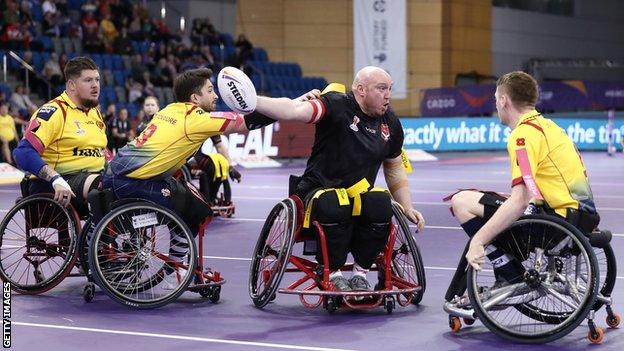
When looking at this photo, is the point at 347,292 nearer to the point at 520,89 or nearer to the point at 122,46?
the point at 520,89

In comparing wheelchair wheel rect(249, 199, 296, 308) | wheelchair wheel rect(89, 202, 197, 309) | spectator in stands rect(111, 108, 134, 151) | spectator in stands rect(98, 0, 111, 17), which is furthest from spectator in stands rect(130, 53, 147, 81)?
wheelchair wheel rect(249, 199, 296, 308)

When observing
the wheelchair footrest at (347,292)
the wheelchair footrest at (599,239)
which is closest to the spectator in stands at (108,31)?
the wheelchair footrest at (347,292)

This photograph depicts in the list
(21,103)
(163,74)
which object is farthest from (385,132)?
(163,74)

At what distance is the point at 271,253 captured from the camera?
688cm

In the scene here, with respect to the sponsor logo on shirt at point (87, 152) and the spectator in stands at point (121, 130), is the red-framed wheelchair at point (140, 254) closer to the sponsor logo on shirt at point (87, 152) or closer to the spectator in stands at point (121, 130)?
the sponsor logo on shirt at point (87, 152)

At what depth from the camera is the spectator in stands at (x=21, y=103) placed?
21031 mm

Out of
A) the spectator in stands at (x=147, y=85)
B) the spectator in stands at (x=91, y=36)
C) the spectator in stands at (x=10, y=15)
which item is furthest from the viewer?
the spectator in stands at (x=91, y=36)

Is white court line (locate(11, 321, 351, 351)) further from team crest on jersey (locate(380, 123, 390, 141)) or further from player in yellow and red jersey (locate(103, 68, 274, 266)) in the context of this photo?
team crest on jersey (locate(380, 123, 390, 141))

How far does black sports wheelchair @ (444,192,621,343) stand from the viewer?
5.58 m

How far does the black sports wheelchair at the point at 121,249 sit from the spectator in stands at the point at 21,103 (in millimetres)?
13832

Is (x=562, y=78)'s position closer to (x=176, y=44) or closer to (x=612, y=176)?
(x=176, y=44)

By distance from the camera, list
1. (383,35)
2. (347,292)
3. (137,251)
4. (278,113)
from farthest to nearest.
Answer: (383,35), (137,251), (347,292), (278,113)

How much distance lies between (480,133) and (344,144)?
70.5 ft

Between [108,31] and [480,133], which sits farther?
[480,133]
